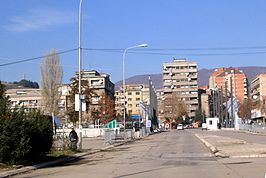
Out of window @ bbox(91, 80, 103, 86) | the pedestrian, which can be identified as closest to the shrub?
the pedestrian

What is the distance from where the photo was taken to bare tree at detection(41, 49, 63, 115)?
321 feet

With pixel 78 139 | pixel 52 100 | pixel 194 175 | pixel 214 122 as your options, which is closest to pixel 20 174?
pixel 194 175

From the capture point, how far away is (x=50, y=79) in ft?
323

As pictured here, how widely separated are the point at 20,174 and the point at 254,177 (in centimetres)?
943

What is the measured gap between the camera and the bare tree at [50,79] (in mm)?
97812

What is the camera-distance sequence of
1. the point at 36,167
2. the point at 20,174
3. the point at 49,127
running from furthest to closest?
the point at 49,127, the point at 36,167, the point at 20,174

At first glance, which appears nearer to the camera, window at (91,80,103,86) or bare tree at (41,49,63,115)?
bare tree at (41,49,63,115)

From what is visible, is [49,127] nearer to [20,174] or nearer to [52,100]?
[20,174]

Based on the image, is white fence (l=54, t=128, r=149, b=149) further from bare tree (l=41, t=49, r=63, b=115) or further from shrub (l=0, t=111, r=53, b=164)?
bare tree (l=41, t=49, r=63, b=115)

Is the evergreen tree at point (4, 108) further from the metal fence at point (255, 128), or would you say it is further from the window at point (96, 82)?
the window at point (96, 82)

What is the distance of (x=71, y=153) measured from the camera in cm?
3325

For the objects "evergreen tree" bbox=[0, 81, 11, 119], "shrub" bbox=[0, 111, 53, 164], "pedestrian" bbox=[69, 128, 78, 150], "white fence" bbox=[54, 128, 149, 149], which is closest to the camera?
"shrub" bbox=[0, 111, 53, 164]

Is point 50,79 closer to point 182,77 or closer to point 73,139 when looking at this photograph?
point 73,139

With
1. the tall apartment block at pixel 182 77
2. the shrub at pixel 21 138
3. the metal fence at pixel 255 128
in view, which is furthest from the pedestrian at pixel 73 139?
the tall apartment block at pixel 182 77
